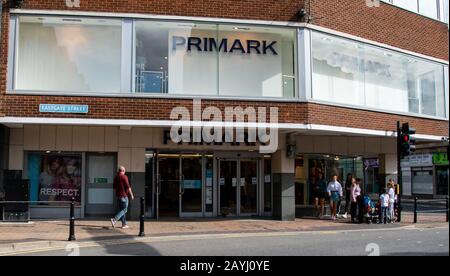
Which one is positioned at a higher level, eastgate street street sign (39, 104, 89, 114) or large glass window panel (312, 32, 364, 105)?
large glass window panel (312, 32, 364, 105)

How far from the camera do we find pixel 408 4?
2125 centimetres

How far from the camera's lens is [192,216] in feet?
63.0

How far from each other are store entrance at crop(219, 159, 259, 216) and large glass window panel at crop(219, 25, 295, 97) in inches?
123

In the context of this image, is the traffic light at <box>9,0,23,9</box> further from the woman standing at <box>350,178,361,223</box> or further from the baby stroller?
the baby stroller

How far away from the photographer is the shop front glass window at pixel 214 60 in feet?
56.1

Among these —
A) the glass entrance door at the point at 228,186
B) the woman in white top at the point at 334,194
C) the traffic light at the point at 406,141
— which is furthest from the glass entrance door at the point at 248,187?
the traffic light at the point at 406,141

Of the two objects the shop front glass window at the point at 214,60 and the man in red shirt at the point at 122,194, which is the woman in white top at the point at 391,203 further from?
the man in red shirt at the point at 122,194

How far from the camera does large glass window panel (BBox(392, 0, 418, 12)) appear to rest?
20.8 meters

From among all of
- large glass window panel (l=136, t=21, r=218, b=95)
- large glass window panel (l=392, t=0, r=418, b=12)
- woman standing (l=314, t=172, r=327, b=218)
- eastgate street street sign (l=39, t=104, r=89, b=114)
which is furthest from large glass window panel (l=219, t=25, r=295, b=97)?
large glass window panel (l=392, t=0, r=418, b=12)

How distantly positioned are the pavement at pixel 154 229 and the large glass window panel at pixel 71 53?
4243 mm

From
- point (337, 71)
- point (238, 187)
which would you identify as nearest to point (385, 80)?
point (337, 71)

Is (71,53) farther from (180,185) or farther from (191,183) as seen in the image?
(191,183)

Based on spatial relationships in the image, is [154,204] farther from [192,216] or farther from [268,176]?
[268,176]
